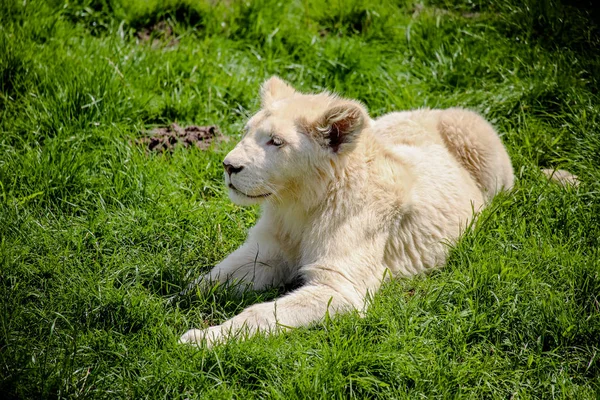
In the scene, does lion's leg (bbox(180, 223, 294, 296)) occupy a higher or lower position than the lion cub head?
lower

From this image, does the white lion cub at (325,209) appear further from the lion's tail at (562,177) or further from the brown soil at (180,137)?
the brown soil at (180,137)

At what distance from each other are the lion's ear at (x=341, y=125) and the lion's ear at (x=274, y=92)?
22.8 inches

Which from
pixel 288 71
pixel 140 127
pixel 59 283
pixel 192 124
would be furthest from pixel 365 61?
pixel 59 283

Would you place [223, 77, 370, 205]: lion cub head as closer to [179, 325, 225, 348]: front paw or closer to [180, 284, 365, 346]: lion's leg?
[180, 284, 365, 346]: lion's leg

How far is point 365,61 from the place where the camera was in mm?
7562

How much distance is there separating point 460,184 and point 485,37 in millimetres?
2888

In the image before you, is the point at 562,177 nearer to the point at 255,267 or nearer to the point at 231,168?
the point at 255,267

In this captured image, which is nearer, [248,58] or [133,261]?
[133,261]

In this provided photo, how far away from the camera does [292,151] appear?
491 centimetres

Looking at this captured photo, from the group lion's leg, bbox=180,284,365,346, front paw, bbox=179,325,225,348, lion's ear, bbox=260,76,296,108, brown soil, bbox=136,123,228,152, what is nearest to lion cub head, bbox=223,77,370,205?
lion's ear, bbox=260,76,296,108

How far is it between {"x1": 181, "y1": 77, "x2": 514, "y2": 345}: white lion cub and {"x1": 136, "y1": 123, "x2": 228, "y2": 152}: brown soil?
1.41 m

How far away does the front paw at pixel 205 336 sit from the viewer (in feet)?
14.2

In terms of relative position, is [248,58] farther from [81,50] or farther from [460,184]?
[460,184]

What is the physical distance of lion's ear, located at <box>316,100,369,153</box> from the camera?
4.84m
